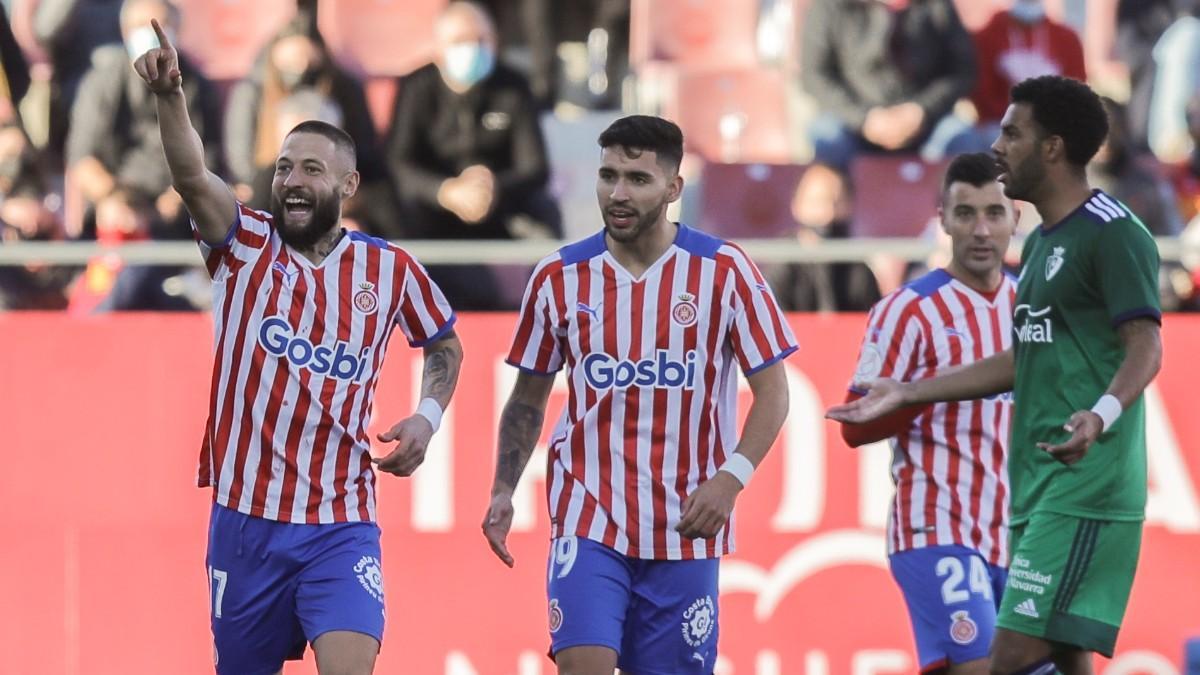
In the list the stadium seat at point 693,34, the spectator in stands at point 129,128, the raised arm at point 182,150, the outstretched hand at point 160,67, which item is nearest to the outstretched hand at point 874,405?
the raised arm at point 182,150

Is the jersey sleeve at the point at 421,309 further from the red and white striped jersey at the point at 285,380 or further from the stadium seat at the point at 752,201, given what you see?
the stadium seat at the point at 752,201

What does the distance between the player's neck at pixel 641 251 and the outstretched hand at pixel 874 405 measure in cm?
73

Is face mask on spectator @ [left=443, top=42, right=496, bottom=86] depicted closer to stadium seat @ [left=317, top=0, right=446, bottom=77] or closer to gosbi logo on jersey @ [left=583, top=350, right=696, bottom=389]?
stadium seat @ [left=317, top=0, right=446, bottom=77]

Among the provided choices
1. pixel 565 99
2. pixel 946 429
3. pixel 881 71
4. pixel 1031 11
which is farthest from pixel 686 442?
pixel 1031 11

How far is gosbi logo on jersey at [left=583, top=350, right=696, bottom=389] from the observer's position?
5.87 m

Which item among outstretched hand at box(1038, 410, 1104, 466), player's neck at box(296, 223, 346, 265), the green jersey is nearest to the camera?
outstretched hand at box(1038, 410, 1104, 466)

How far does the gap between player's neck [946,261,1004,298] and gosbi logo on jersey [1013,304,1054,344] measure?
4.59 feet

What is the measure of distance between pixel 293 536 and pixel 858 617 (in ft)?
11.7

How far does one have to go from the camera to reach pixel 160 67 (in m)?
5.29

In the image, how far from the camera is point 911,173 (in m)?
9.71

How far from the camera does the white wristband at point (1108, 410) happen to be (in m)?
5.16

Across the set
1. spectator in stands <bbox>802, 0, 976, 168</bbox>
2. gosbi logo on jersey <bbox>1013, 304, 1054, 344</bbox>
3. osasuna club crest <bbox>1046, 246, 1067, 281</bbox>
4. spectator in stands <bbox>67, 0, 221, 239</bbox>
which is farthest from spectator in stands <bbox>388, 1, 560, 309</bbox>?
osasuna club crest <bbox>1046, 246, 1067, 281</bbox>

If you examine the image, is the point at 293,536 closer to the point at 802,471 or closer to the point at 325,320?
the point at 325,320

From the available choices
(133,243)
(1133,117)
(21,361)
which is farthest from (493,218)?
(1133,117)
